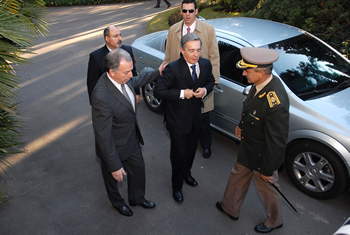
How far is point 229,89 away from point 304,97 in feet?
3.17

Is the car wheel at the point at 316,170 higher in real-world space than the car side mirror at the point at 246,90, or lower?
lower

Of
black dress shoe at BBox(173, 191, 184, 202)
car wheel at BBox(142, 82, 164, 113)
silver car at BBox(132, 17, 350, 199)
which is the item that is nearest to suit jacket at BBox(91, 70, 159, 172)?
black dress shoe at BBox(173, 191, 184, 202)

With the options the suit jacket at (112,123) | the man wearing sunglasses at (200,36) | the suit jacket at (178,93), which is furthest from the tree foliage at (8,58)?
the man wearing sunglasses at (200,36)

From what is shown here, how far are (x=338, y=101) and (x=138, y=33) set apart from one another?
8.31 meters

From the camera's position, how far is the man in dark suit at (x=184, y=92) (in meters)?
2.96

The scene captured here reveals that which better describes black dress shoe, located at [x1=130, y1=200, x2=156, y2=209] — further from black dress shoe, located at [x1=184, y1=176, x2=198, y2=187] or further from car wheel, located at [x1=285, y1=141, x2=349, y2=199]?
car wheel, located at [x1=285, y1=141, x2=349, y2=199]

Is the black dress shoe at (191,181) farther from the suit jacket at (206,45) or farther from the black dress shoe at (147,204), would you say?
the suit jacket at (206,45)

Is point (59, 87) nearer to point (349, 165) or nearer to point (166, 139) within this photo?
point (166, 139)

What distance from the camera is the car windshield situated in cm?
370

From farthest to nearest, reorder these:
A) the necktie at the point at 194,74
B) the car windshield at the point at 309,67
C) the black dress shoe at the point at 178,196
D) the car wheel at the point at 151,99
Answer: the car wheel at the point at 151,99 < the car windshield at the point at 309,67 < the black dress shoe at the point at 178,196 < the necktie at the point at 194,74

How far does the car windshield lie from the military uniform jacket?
1226 mm

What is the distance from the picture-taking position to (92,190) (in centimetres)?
380

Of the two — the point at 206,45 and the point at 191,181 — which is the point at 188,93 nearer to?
the point at 206,45

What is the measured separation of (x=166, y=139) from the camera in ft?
15.8
